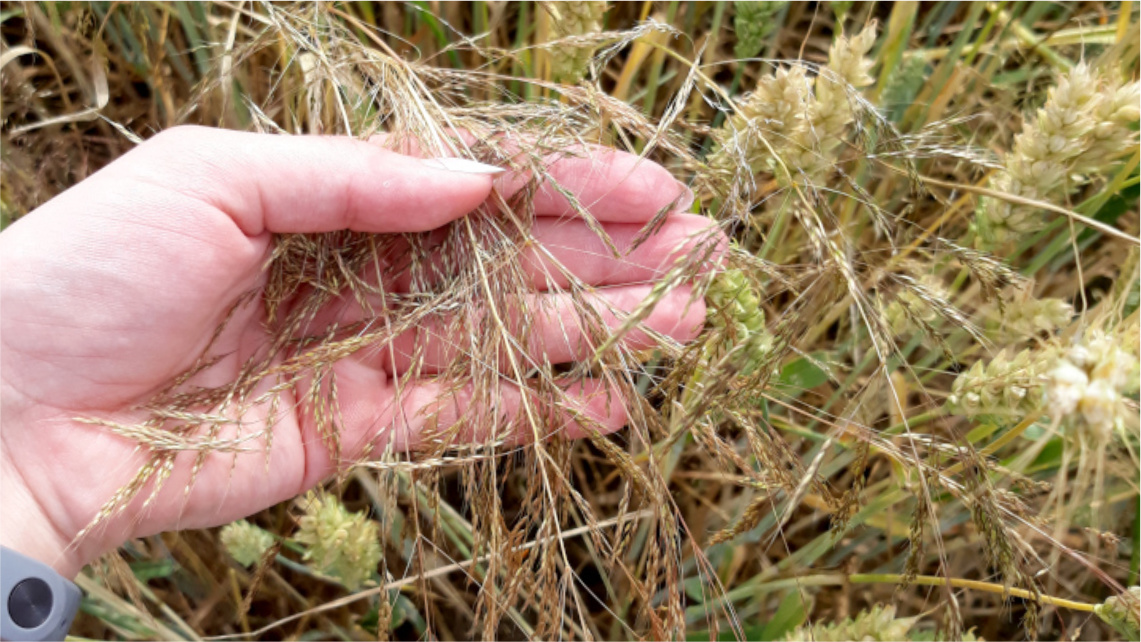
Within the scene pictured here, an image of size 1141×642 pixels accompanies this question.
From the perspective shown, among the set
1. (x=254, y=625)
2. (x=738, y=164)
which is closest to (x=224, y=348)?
(x=254, y=625)

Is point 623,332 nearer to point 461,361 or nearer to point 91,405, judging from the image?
point 461,361

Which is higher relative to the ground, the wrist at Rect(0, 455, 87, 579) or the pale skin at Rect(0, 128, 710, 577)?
the pale skin at Rect(0, 128, 710, 577)

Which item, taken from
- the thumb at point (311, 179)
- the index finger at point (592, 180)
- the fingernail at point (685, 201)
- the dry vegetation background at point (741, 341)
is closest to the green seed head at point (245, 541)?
the dry vegetation background at point (741, 341)

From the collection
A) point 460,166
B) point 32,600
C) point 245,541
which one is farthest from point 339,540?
point 460,166

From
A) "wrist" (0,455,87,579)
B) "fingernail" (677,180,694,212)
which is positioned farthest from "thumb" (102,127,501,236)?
"wrist" (0,455,87,579)

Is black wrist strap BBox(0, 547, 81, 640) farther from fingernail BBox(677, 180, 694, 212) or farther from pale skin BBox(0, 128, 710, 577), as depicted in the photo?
fingernail BBox(677, 180, 694, 212)

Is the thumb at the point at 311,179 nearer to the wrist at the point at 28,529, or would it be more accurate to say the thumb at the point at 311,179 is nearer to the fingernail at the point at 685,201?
the fingernail at the point at 685,201
